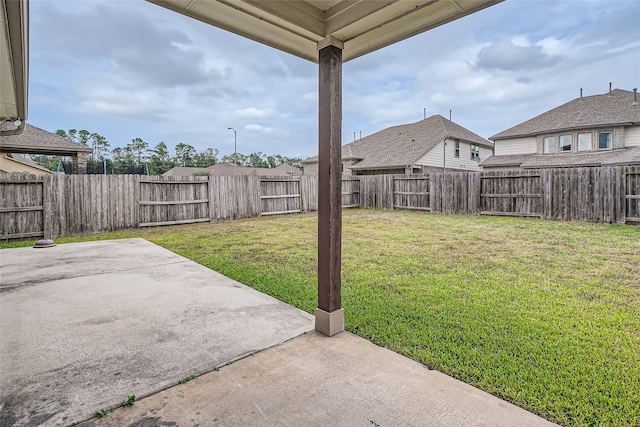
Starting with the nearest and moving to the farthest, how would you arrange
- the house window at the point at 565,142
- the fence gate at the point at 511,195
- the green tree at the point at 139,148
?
the fence gate at the point at 511,195, the house window at the point at 565,142, the green tree at the point at 139,148

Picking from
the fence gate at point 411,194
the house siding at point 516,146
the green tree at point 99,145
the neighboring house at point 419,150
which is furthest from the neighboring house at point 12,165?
the house siding at point 516,146

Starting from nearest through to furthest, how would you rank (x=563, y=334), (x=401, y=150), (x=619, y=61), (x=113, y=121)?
(x=563, y=334), (x=619, y=61), (x=401, y=150), (x=113, y=121)

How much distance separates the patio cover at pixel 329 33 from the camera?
1995 millimetres

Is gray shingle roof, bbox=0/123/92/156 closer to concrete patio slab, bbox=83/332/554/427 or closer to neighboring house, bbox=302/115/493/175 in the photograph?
concrete patio slab, bbox=83/332/554/427

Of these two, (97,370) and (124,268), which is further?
(124,268)

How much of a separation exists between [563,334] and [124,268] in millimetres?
5026

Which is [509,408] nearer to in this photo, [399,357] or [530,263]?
[399,357]

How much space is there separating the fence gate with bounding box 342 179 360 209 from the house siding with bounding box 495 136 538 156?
935 cm

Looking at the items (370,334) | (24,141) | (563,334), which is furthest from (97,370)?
(24,141)

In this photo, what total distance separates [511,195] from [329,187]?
33.6 feet

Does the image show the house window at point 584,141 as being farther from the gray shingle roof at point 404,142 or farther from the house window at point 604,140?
the gray shingle roof at point 404,142

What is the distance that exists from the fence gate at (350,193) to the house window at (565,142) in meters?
10.3

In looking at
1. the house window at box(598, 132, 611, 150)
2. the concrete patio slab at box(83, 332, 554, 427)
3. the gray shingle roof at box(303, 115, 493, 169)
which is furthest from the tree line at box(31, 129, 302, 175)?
the concrete patio slab at box(83, 332, 554, 427)

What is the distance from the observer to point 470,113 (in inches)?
968
